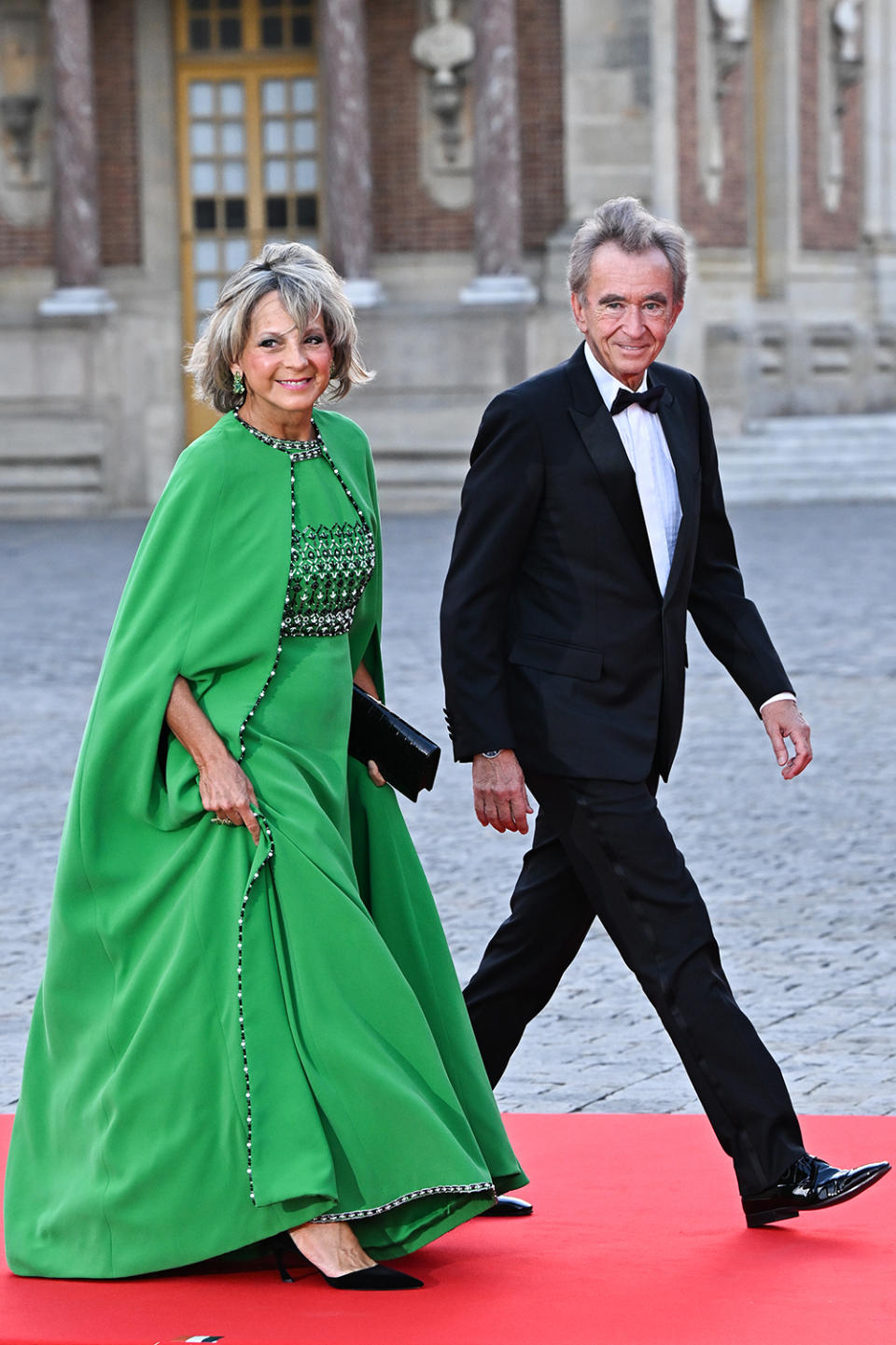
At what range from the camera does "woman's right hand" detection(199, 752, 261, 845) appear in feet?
11.2

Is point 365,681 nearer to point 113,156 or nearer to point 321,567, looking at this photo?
point 321,567

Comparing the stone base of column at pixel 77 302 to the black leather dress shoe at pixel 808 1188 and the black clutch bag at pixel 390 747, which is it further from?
the black leather dress shoe at pixel 808 1188

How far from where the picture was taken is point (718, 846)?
7117 millimetres

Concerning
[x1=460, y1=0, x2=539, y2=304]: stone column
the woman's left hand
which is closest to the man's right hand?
the woman's left hand

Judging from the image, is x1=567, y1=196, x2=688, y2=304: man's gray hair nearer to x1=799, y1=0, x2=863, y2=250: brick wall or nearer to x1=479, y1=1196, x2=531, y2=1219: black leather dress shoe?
x1=479, y1=1196, x2=531, y2=1219: black leather dress shoe

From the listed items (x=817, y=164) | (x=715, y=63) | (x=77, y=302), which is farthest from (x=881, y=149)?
(x=77, y=302)

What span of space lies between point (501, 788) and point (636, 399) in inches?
25.4

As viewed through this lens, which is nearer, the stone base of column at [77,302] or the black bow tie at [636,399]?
the black bow tie at [636,399]

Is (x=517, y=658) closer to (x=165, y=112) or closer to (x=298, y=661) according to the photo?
(x=298, y=661)

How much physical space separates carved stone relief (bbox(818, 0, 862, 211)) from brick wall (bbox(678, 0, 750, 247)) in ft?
5.19

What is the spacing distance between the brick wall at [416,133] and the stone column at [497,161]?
0.75 metres

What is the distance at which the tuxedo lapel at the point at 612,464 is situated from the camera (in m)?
3.73

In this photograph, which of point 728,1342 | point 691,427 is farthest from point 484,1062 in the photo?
point 691,427

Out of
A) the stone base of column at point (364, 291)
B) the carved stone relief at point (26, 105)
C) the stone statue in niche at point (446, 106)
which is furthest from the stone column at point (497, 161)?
the carved stone relief at point (26, 105)
